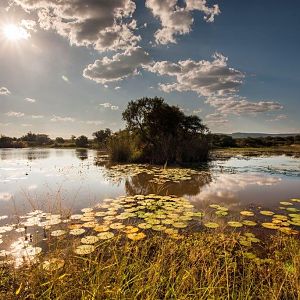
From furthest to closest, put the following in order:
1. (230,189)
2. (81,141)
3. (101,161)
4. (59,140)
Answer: (59,140)
(81,141)
(101,161)
(230,189)

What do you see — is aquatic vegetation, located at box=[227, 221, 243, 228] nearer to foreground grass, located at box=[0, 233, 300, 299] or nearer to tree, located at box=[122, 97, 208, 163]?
foreground grass, located at box=[0, 233, 300, 299]

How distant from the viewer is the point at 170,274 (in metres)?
3.16

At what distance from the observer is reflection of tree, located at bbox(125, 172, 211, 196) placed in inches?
402

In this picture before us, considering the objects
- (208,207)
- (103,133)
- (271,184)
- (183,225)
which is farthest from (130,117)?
(103,133)

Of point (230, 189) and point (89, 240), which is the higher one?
point (89, 240)

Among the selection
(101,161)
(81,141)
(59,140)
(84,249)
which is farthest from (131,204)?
(59,140)

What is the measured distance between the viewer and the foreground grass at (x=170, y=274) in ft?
9.68

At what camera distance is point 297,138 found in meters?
67.9

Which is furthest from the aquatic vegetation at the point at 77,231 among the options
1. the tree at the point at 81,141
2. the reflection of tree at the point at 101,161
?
the tree at the point at 81,141

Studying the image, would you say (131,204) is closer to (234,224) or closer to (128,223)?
(128,223)

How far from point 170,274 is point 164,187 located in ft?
24.8

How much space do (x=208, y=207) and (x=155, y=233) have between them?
109 inches

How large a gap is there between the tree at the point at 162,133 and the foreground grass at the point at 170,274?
1711cm

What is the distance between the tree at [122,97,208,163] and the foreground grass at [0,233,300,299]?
1711 cm
